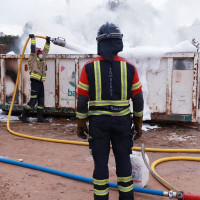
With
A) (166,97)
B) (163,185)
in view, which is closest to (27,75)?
(166,97)

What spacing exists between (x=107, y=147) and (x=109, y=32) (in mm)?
958

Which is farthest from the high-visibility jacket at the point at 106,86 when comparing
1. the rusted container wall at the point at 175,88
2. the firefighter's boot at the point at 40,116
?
the firefighter's boot at the point at 40,116

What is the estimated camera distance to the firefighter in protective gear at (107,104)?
7.45ft

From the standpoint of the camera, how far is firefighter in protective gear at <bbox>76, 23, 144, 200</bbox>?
7.45 feet

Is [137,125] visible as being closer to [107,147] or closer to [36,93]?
[107,147]

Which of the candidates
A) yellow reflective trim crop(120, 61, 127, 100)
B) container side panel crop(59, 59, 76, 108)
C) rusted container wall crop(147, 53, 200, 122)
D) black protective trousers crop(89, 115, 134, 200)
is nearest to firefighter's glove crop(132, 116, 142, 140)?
black protective trousers crop(89, 115, 134, 200)

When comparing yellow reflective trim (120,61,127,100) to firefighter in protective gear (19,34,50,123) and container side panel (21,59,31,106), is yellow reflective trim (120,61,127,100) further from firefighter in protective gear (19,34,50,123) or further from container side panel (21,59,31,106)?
container side panel (21,59,31,106)

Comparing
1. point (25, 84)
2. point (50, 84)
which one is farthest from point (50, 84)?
point (25, 84)

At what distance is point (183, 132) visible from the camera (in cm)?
568

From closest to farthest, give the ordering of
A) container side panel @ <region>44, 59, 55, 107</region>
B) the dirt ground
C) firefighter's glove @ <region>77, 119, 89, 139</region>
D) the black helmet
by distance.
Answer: the black helmet, firefighter's glove @ <region>77, 119, 89, 139</region>, the dirt ground, container side panel @ <region>44, 59, 55, 107</region>

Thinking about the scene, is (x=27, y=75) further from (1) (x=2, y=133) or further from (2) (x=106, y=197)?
(2) (x=106, y=197)

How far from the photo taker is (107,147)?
2.36 meters

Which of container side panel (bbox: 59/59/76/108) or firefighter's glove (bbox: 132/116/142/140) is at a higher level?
container side panel (bbox: 59/59/76/108)

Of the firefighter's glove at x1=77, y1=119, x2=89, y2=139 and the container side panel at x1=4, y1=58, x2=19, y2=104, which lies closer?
the firefighter's glove at x1=77, y1=119, x2=89, y2=139
